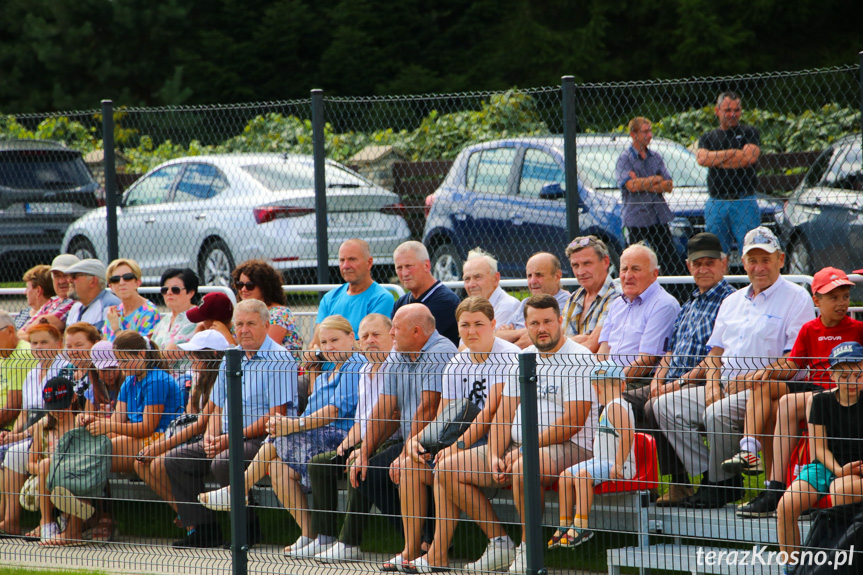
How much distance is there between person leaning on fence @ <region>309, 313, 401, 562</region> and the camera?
17.3 feet

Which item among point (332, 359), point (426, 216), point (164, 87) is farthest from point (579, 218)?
point (164, 87)

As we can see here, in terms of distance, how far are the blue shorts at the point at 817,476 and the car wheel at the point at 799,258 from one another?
3832 mm

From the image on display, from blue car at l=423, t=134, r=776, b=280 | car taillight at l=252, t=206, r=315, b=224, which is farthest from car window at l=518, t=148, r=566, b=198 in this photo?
car taillight at l=252, t=206, r=315, b=224

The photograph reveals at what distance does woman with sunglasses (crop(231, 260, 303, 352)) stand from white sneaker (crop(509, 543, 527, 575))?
3182 millimetres

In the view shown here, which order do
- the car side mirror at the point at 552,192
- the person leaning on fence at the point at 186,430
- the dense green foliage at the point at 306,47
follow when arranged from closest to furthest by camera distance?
1. the person leaning on fence at the point at 186,430
2. the car side mirror at the point at 552,192
3. the dense green foliage at the point at 306,47

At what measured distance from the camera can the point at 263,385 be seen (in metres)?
5.64

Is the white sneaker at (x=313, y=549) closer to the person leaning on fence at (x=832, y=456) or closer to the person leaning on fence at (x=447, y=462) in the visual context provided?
the person leaning on fence at (x=447, y=462)

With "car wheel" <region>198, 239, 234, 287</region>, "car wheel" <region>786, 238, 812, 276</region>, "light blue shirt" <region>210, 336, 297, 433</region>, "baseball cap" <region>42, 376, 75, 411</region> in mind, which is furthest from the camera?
"car wheel" <region>198, 239, 234, 287</region>

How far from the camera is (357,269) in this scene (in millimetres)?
7832

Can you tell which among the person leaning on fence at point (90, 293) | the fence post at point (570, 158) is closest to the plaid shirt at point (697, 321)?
the fence post at point (570, 158)

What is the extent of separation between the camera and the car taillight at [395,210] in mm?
9352

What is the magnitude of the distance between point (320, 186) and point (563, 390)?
4462 millimetres

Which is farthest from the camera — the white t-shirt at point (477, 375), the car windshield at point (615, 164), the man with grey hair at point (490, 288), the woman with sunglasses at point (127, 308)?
the woman with sunglasses at point (127, 308)

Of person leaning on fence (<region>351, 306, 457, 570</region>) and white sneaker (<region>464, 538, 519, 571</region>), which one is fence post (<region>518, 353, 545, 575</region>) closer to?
white sneaker (<region>464, 538, 519, 571</region>)
